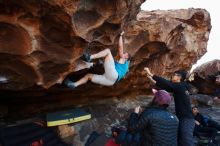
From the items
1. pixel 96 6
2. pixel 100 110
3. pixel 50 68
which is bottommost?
pixel 100 110

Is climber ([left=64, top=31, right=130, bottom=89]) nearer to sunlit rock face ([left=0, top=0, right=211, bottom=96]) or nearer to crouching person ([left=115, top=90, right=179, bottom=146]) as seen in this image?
sunlit rock face ([left=0, top=0, right=211, bottom=96])

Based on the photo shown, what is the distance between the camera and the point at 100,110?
1098cm

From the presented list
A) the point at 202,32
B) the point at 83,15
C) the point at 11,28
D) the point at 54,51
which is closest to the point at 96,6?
the point at 83,15

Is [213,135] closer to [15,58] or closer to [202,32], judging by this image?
[202,32]

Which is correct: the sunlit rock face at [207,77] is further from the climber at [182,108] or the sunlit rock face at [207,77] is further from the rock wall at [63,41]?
the climber at [182,108]

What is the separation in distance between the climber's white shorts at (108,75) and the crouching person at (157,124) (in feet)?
4.17

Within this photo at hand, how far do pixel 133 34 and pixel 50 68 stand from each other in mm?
3218

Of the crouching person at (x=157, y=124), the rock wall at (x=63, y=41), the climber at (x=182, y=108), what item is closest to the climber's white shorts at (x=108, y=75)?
the rock wall at (x=63, y=41)

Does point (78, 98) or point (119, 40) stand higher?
point (119, 40)

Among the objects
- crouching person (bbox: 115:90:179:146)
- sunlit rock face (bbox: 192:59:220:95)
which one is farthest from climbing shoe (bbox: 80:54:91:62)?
sunlit rock face (bbox: 192:59:220:95)

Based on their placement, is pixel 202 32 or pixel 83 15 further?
pixel 202 32

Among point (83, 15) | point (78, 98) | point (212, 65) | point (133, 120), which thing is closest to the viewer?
point (83, 15)

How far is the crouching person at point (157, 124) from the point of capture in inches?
280

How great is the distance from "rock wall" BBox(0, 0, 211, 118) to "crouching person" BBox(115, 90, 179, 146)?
1816mm
